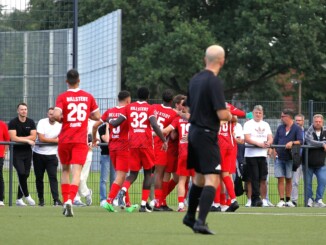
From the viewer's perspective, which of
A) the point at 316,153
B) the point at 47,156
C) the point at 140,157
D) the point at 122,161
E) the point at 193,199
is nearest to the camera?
the point at 193,199

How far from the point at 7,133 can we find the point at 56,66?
6605 millimetres

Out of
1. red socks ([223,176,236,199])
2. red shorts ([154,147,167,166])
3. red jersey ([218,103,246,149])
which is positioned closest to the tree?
red shorts ([154,147,167,166])

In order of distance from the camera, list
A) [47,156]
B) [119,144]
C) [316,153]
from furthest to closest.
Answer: [316,153] < [47,156] < [119,144]

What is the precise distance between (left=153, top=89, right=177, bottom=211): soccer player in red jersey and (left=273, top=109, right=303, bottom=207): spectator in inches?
168

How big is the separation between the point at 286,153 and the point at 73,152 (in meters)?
8.03

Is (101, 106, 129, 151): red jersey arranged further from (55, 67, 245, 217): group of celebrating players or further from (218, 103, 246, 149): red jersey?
(218, 103, 246, 149): red jersey

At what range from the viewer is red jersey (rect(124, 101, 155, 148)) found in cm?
1733

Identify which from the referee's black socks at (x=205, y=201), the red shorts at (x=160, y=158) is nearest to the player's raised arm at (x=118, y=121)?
the red shorts at (x=160, y=158)

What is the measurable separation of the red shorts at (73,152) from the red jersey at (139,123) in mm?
1869

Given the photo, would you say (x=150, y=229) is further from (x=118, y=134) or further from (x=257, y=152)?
(x=257, y=152)

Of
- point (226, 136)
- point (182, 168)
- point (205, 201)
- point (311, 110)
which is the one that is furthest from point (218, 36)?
point (205, 201)

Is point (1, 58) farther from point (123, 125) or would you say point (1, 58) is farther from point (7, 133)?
point (123, 125)

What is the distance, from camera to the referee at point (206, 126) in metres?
11.5

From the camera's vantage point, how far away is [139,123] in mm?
17359
